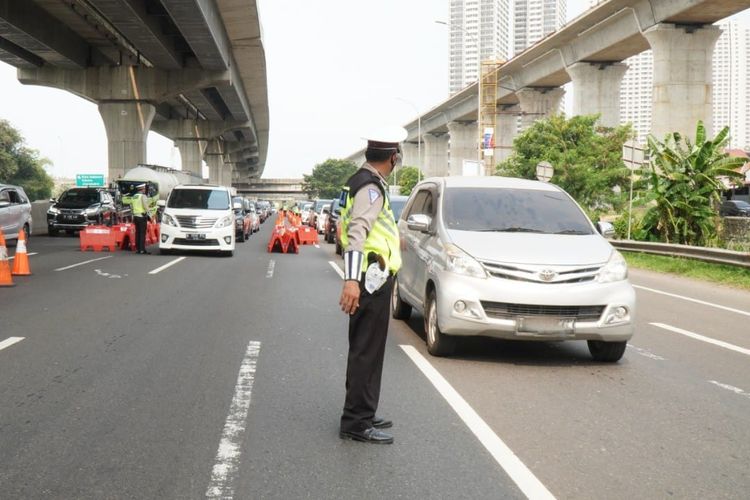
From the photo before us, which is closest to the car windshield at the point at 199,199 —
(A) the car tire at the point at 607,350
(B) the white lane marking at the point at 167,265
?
(B) the white lane marking at the point at 167,265

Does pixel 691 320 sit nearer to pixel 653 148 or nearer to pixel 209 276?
pixel 209 276

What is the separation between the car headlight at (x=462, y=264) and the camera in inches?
281

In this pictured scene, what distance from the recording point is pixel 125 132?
40781mm

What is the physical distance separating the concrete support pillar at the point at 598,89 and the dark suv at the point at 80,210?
24.3 meters

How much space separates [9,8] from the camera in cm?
2755

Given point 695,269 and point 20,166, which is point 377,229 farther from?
point 20,166

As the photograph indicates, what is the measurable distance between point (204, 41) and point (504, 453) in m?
27.8

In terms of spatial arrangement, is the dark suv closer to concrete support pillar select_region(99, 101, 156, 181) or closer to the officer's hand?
concrete support pillar select_region(99, 101, 156, 181)

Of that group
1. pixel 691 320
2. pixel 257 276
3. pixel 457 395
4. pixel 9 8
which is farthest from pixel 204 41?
pixel 457 395

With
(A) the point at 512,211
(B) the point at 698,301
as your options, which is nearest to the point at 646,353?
(A) the point at 512,211

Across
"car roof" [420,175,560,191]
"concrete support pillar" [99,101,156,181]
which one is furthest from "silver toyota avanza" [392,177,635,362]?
"concrete support pillar" [99,101,156,181]

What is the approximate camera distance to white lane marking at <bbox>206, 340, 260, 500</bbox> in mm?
4004

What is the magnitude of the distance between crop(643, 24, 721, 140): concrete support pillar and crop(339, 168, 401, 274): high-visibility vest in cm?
3061

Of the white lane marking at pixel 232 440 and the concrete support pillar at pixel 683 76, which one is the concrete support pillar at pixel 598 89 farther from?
the white lane marking at pixel 232 440
